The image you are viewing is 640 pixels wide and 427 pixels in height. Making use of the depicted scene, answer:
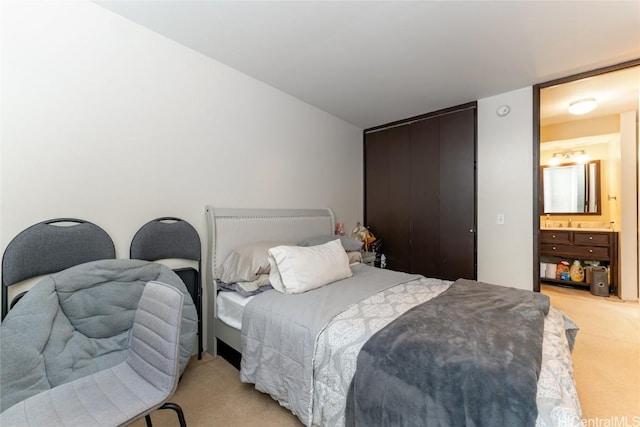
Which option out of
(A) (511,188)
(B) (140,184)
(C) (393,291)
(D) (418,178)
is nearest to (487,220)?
(A) (511,188)

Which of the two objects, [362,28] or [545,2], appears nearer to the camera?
[545,2]

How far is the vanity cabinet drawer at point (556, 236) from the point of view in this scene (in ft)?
14.7

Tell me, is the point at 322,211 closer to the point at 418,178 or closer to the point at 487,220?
the point at 418,178

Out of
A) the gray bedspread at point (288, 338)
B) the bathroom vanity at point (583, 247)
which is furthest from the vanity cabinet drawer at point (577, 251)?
the gray bedspread at point (288, 338)

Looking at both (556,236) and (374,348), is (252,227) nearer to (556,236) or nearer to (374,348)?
(374,348)

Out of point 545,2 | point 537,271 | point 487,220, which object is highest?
point 545,2

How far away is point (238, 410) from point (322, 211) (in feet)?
7.24

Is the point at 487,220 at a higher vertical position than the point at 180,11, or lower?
lower

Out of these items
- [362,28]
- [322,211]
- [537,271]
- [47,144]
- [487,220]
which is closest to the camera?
[47,144]

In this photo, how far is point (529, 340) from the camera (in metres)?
1.21

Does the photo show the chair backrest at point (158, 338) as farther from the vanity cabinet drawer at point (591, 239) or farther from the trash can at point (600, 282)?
the vanity cabinet drawer at point (591, 239)

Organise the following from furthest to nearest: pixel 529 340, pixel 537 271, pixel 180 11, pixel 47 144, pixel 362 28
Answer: pixel 537 271 → pixel 362 28 → pixel 180 11 → pixel 47 144 → pixel 529 340

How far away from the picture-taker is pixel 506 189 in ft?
9.95

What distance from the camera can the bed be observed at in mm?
994
